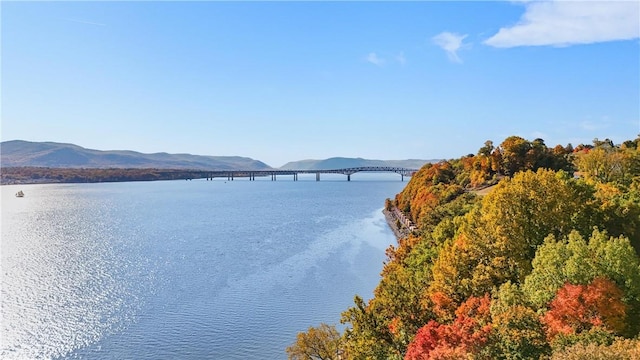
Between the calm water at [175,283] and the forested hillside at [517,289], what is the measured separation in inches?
392

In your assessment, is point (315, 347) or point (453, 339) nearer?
point (453, 339)

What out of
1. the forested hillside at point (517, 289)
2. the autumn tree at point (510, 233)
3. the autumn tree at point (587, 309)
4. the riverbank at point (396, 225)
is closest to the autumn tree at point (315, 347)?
the forested hillside at point (517, 289)

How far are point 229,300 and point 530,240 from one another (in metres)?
32.2

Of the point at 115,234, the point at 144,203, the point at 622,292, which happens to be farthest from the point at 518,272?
the point at 144,203

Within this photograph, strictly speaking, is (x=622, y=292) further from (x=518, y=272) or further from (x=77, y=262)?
(x=77, y=262)

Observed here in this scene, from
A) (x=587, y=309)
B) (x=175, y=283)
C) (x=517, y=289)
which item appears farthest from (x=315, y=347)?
(x=175, y=283)

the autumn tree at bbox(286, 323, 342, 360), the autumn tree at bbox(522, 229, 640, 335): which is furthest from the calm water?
the autumn tree at bbox(522, 229, 640, 335)

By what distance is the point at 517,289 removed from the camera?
2802cm

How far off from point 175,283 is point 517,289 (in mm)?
43849

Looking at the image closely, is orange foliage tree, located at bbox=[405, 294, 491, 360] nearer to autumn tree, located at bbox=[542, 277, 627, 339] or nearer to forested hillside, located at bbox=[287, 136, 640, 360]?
forested hillside, located at bbox=[287, 136, 640, 360]

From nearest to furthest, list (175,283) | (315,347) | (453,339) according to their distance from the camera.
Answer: (453,339), (315,347), (175,283)

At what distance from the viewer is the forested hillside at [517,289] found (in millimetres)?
22281

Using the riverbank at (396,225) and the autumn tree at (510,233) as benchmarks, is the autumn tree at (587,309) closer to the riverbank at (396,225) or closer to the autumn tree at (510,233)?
the autumn tree at (510,233)

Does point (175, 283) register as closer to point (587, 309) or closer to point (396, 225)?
point (587, 309)
